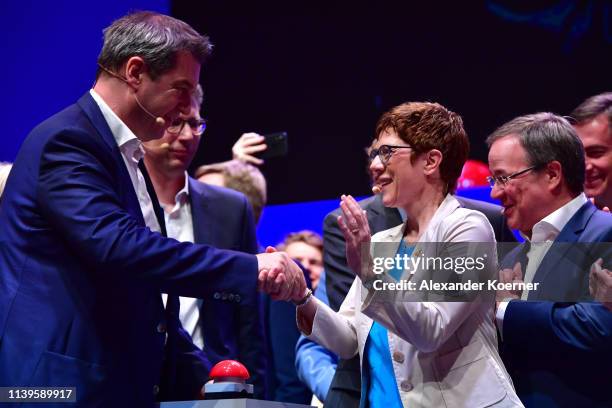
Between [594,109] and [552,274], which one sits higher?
[594,109]

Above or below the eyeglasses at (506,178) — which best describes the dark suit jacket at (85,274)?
below

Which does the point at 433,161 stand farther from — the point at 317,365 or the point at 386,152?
the point at 317,365

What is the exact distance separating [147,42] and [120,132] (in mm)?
334

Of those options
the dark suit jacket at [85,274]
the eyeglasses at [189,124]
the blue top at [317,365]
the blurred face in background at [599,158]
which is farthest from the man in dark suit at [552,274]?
the eyeglasses at [189,124]

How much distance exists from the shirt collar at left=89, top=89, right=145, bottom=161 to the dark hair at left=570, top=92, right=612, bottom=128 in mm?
1816

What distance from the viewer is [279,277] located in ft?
8.80

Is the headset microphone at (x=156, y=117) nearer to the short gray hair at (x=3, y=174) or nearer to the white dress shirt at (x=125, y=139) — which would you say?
the white dress shirt at (x=125, y=139)

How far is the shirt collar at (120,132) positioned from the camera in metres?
2.78

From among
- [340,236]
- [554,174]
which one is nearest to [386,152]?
[554,174]

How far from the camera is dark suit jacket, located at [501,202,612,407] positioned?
2.61 metres

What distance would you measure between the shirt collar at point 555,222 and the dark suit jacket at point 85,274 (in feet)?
3.27

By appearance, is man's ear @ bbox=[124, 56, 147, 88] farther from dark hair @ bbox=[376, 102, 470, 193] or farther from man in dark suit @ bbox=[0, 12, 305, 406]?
dark hair @ bbox=[376, 102, 470, 193]

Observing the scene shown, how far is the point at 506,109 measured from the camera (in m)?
5.24

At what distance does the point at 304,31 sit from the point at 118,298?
403 centimetres
